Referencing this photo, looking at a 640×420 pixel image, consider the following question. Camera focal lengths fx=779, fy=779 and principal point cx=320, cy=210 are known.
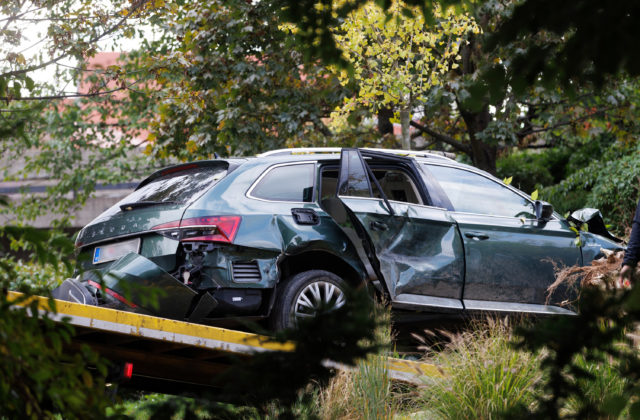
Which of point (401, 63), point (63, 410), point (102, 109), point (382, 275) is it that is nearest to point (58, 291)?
point (382, 275)

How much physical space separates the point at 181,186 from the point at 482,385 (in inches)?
107

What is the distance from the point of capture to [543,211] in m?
6.80

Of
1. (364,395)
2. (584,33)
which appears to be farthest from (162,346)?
(584,33)

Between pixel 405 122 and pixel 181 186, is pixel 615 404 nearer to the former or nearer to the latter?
pixel 181 186

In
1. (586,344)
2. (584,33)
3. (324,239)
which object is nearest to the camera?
(584,33)

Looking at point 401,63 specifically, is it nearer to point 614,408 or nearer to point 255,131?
point 255,131

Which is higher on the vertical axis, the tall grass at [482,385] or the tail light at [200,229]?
the tail light at [200,229]

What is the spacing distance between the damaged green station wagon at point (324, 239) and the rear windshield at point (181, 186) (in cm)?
2

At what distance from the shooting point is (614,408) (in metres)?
1.73

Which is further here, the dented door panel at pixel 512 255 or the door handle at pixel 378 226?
the dented door panel at pixel 512 255

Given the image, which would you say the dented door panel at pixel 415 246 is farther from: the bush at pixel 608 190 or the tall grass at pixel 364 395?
the bush at pixel 608 190

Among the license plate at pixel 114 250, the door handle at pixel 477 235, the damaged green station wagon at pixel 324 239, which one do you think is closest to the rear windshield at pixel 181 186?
the damaged green station wagon at pixel 324 239

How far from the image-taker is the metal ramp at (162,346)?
14.3 feet

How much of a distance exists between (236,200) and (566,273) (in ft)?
9.20
